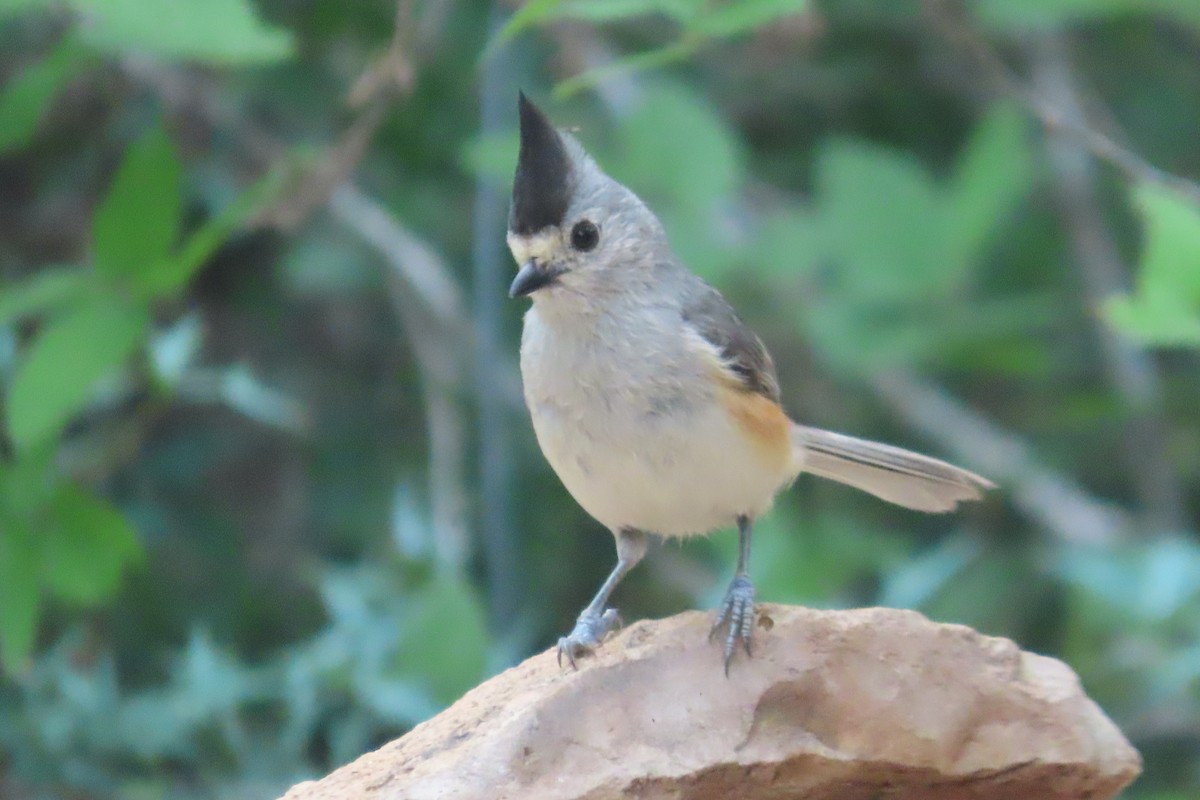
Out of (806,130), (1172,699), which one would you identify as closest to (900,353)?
(1172,699)

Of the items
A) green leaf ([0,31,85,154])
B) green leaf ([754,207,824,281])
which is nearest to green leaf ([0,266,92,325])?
green leaf ([0,31,85,154])

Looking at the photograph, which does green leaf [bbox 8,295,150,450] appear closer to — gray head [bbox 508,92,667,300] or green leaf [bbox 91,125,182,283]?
green leaf [bbox 91,125,182,283]

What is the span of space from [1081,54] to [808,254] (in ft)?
6.20

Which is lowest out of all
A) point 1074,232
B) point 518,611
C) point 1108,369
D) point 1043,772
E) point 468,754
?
point 468,754

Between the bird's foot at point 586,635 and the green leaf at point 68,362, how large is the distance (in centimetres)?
119

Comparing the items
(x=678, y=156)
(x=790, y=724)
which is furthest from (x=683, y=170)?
(x=790, y=724)

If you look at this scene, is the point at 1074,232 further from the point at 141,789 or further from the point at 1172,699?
the point at 141,789

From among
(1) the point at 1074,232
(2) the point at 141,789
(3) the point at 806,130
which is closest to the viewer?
(2) the point at 141,789

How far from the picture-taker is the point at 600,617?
109 inches

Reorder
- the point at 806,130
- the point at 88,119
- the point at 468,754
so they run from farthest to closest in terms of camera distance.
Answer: the point at 806,130
the point at 88,119
the point at 468,754

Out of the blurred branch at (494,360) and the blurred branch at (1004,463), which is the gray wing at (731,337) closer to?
the blurred branch at (494,360)

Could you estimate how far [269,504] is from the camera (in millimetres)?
5094

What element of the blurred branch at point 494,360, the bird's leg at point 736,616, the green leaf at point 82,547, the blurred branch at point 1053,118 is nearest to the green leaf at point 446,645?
the blurred branch at point 494,360

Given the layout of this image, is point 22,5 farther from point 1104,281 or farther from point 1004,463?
point 1104,281
